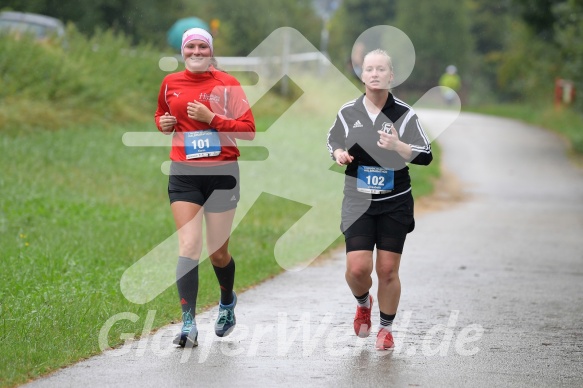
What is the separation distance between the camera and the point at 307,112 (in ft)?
97.9

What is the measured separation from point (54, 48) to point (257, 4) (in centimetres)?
2479

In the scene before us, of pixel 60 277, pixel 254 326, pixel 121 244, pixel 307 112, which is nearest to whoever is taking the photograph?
pixel 254 326

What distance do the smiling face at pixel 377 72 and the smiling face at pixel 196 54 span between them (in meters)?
1.07

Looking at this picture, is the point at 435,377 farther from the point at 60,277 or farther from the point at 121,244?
the point at 121,244

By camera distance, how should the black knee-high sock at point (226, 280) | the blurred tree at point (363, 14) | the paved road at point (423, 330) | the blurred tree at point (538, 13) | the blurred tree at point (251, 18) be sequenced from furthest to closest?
the blurred tree at point (363, 14) < the blurred tree at point (251, 18) < the blurred tree at point (538, 13) < the black knee-high sock at point (226, 280) < the paved road at point (423, 330)

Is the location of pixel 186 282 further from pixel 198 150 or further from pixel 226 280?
pixel 198 150

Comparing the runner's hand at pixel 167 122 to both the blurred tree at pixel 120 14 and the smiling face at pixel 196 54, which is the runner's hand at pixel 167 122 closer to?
the smiling face at pixel 196 54

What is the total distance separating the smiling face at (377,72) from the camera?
7.06 m

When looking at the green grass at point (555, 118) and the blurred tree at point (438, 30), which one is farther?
the blurred tree at point (438, 30)

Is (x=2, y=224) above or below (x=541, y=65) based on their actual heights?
above

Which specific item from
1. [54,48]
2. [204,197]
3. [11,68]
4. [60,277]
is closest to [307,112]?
[54,48]

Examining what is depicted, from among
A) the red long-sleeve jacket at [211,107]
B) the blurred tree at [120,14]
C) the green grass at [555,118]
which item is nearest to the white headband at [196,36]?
the red long-sleeve jacket at [211,107]

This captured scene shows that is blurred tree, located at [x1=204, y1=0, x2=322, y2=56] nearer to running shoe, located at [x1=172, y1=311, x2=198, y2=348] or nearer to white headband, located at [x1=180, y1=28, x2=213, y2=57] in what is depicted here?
white headband, located at [x1=180, y1=28, x2=213, y2=57]

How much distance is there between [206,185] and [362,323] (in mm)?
1432
